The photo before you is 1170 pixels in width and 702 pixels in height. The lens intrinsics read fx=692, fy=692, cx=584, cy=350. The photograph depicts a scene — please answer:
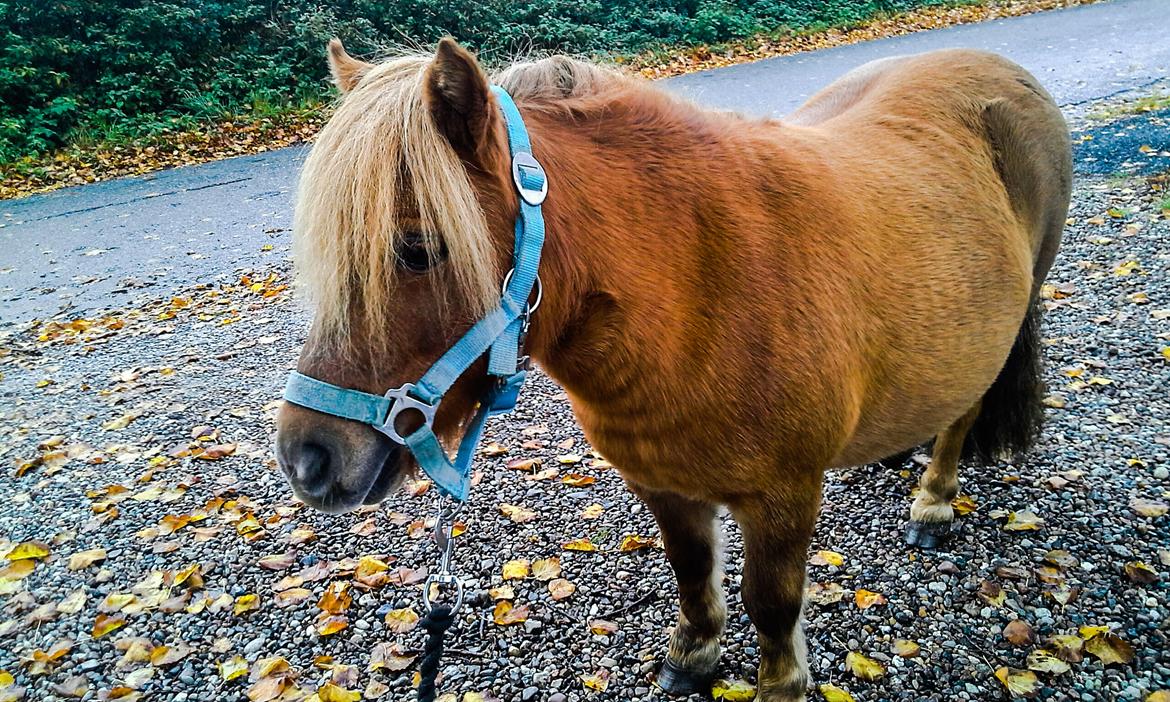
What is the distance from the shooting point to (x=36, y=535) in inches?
136

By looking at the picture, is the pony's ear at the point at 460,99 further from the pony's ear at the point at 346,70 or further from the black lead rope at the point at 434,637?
the black lead rope at the point at 434,637

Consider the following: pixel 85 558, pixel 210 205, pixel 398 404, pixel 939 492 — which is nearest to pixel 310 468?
pixel 398 404

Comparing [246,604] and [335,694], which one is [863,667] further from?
[246,604]

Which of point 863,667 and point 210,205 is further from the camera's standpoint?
point 210,205

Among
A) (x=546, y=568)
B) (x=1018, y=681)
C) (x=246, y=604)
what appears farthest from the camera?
(x=546, y=568)

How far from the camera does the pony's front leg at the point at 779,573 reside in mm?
2021

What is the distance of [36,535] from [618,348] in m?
Answer: 3.46

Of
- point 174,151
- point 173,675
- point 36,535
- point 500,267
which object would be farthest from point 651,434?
point 174,151

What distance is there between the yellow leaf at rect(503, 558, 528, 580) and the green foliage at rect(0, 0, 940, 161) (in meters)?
9.01

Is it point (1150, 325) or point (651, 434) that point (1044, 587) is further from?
point (1150, 325)

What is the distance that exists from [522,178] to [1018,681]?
2340mm

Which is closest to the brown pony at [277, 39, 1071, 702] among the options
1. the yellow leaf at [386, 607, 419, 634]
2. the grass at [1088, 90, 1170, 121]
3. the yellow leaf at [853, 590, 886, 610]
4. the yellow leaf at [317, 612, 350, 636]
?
the yellow leaf at [853, 590, 886, 610]

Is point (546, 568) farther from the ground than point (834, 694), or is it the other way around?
point (834, 694)

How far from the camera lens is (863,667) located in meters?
2.49
